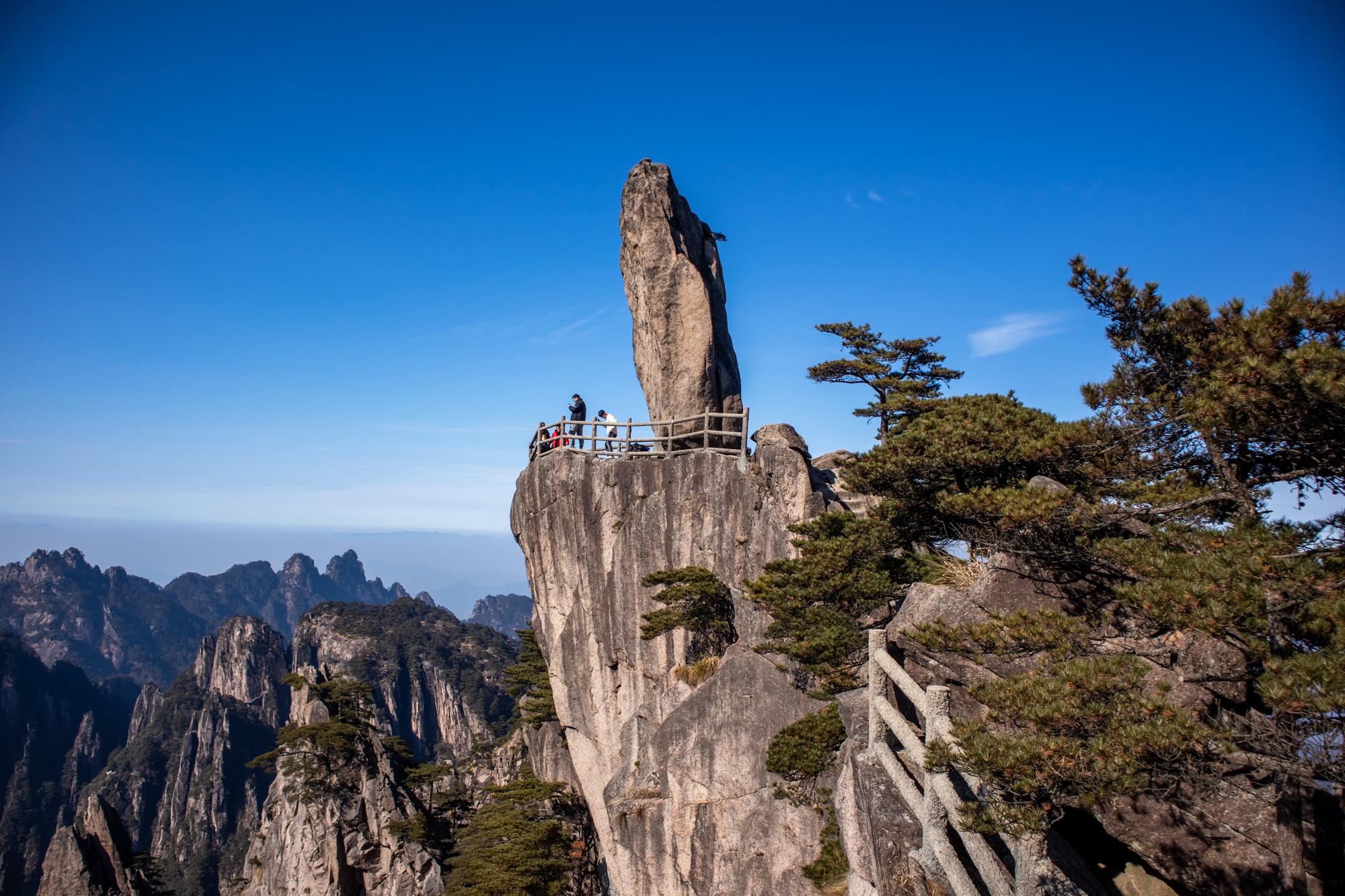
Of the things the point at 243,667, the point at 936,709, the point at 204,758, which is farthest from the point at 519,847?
the point at 243,667

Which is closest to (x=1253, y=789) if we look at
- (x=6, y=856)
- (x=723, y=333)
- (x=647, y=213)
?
(x=723, y=333)

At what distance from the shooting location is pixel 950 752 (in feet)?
29.5

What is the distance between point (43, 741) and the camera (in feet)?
463

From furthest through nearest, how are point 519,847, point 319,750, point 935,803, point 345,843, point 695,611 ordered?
point 319,750 → point 345,843 → point 519,847 → point 695,611 → point 935,803

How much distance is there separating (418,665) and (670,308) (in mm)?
129070

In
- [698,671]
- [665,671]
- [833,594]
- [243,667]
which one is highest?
[833,594]

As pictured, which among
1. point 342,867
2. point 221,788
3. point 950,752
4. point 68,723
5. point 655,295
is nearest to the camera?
point 950,752

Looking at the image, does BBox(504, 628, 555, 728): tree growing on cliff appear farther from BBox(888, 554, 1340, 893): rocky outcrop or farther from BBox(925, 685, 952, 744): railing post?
BBox(925, 685, 952, 744): railing post

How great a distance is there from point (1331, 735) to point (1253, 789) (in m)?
3.56

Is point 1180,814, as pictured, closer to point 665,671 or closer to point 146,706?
point 665,671

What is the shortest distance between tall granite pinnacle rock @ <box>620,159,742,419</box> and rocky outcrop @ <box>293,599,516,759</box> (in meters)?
104

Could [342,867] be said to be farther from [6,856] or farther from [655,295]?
[6,856]

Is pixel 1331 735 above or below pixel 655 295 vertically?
below

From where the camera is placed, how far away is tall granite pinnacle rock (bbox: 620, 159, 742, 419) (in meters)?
28.7
